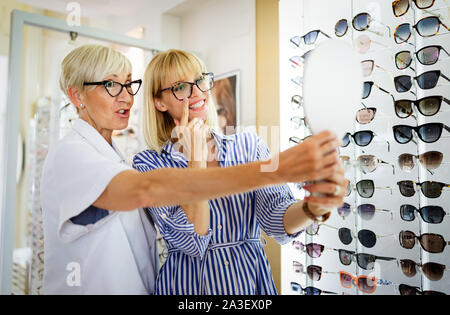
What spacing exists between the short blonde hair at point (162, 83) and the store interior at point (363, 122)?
261 millimetres

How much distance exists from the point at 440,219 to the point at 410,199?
58 millimetres

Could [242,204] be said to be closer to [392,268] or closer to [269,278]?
[269,278]

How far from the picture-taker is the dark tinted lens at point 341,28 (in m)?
0.69

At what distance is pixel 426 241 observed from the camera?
1.95 feet

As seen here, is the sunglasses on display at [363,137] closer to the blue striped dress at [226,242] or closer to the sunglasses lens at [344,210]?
the sunglasses lens at [344,210]

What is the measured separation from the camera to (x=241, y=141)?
21.2 inches

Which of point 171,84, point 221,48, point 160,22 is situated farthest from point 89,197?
point 160,22

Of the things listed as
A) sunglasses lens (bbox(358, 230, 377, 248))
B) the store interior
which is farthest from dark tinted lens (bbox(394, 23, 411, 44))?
sunglasses lens (bbox(358, 230, 377, 248))

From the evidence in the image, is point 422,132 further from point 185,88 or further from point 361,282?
point 185,88

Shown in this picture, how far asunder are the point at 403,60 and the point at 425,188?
0.78 feet

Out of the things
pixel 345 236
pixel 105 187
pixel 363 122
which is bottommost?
pixel 345 236

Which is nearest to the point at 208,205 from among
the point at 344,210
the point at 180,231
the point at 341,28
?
the point at 180,231

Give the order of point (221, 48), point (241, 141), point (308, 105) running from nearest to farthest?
point (308, 105)
point (241, 141)
point (221, 48)

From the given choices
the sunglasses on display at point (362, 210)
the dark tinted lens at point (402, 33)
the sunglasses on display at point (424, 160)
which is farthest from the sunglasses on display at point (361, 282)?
the dark tinted lens at point (402, 33)
